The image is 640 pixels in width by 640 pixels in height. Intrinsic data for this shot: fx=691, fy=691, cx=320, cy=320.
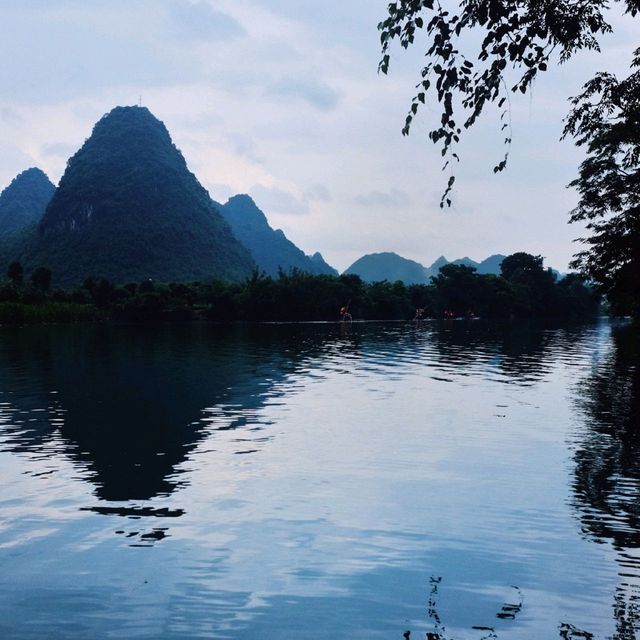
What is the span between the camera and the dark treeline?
118312 mm

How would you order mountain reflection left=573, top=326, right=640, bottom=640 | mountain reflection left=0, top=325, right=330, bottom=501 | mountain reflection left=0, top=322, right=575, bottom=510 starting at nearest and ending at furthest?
mountain reflection left=573, top=326, right=640, bottom=640 < mountain reflection left=0, top=325, right=330, bottom=501 < mountain reflection left=0, top=322, right=575, bottom=510

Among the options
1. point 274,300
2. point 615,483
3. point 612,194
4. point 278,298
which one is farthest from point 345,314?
point 615,483

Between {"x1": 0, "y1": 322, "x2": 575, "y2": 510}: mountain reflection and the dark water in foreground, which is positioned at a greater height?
the dark water in foreground

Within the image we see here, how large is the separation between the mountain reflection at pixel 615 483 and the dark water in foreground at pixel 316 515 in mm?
58

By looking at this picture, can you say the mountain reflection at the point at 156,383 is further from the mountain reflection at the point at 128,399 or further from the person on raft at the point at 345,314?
the person on raft at the point at 345,314

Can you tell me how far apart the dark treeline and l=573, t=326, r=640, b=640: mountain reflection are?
88.1 m

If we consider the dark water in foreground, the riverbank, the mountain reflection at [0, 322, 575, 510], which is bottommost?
the mountain reflection at [0, 322, 575, 510]

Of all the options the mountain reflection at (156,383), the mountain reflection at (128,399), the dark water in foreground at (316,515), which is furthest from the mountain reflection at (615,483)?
the mountain reflection at (128,399)

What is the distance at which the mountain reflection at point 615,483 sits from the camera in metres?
9.27

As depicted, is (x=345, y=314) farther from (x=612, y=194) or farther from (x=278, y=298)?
(x=612, y=194)

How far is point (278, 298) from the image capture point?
449 ft

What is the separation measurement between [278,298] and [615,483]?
402 feet

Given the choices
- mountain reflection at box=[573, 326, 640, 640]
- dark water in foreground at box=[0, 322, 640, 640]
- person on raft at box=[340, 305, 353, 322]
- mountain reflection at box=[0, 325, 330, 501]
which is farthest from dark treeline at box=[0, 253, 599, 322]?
dark water in foreground at box=[0, 322, 640, 640]

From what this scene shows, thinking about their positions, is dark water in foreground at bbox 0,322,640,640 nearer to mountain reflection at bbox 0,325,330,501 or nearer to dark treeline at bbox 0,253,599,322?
mountain reflection at bbox 0,325,330,501
